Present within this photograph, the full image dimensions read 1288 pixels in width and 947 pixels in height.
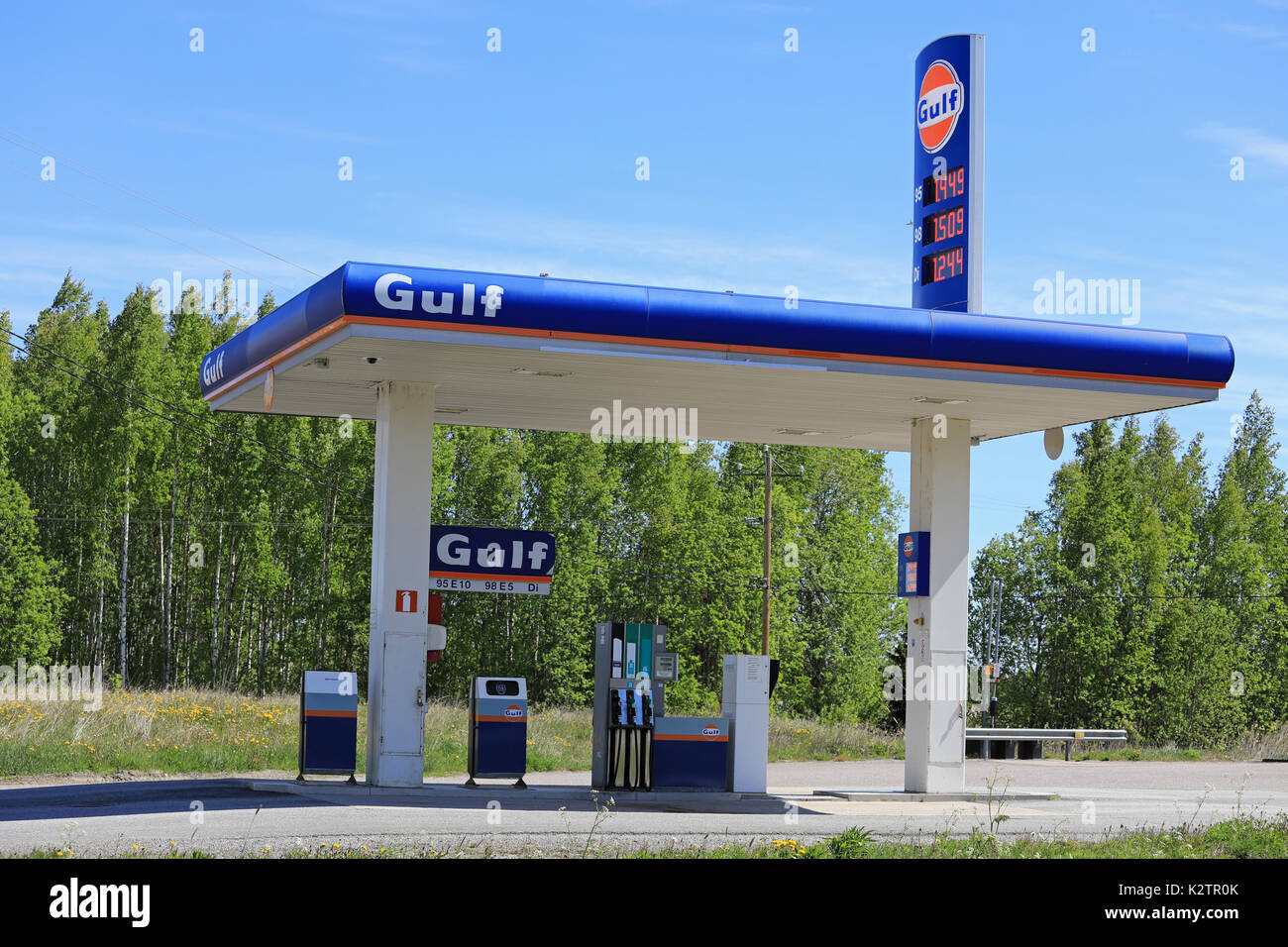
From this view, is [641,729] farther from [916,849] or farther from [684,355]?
[916,849]

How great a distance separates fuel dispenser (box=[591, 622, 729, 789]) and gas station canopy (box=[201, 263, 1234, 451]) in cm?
305

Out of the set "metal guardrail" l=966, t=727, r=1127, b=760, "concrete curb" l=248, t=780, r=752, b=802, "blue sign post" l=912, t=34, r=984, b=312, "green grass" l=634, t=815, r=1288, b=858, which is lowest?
"metal guardrail" l=966, t=727, r=1127, b=760

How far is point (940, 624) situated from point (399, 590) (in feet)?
22.1

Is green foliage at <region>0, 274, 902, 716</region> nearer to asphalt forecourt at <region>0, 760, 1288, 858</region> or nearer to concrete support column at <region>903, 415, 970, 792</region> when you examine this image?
asphalt forecourt at <region>0, 760, 1288, 858</region>

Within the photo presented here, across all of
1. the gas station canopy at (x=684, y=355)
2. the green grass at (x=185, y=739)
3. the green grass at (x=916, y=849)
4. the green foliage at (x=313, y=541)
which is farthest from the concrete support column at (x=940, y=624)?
the green foliage at (x=313, y=541)

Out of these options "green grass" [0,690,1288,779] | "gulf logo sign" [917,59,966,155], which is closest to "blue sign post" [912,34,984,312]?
"gulf logo sign" [917,59,966,155]

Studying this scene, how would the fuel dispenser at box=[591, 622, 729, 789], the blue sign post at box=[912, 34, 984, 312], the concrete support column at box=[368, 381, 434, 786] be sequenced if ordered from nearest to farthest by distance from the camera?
the concrete support column at box=[368, 381, 434, 786]
the fuel dispenser at box=[591, 622, 729, 789]
the blue sign post at box=[912, 34, 984, 312]

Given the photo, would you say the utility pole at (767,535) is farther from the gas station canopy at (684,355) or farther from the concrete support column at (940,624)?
the gas station canopy at (684,355)

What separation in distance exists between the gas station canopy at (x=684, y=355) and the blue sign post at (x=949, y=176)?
1759mm

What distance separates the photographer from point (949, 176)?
18.8 metres

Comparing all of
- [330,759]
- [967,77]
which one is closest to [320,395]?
[330,759]

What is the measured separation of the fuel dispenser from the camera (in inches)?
657

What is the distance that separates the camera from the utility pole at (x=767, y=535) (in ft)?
136
